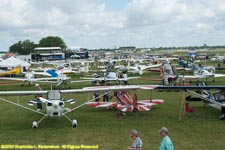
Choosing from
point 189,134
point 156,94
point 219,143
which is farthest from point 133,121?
point 156,94

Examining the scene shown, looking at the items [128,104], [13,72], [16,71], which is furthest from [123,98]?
[16,71]

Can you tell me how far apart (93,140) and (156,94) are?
971 centimetres

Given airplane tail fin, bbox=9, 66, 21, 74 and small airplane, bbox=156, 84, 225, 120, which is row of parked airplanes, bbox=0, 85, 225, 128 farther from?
airplane tail fin, bbox=9, 66, 21, 74

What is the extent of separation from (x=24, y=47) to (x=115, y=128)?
4297 inches

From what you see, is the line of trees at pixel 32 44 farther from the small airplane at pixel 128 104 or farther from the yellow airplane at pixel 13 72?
the small airplane at pixel 128 104

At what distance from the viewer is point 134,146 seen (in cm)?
575

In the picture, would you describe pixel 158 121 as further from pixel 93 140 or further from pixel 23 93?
pixel 23 93

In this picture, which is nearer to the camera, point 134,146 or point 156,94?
point 134,146

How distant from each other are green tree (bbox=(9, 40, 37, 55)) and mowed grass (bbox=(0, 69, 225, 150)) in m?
103

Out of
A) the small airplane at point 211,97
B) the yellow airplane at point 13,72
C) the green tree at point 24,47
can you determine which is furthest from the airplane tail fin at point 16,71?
the green tree at point 24,47

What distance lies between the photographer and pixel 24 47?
372 feet

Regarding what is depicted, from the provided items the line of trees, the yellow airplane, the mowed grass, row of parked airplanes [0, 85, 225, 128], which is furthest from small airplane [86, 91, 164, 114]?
the line of trees

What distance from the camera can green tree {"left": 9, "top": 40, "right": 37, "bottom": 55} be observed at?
368 ft

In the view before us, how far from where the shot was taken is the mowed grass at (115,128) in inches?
337
